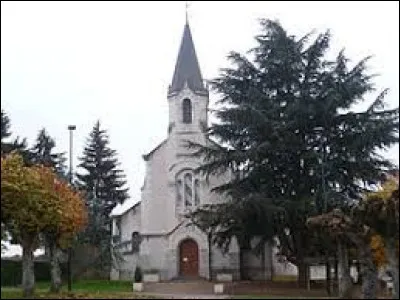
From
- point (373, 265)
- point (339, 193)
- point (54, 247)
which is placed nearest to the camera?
point (373, 265)

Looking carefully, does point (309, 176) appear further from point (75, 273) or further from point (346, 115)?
point (75, 273)

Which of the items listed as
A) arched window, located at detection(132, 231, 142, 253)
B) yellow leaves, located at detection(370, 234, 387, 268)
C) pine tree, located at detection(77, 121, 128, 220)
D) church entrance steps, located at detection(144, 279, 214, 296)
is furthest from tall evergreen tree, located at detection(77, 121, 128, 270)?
yellow leaves, located at detection(370, 234, 387, 268)

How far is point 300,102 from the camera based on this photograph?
Answer: 126ft

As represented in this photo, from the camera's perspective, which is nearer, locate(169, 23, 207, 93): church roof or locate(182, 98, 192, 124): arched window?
locate(182, 98, 192, 124): arched window

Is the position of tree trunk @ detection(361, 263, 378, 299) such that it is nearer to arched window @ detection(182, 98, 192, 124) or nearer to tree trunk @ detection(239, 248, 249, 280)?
tree trunk @ detection(239, 248, 249, 280)

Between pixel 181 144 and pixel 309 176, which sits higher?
pixel 181 144

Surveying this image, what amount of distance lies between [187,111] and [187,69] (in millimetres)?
3412

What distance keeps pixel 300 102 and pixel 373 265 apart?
13.7 metres

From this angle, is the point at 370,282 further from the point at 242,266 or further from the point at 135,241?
the point at 135,241

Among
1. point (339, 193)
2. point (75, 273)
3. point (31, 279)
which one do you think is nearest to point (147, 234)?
point (75, 273)

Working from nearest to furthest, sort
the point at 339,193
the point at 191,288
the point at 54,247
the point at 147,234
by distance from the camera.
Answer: the point at 54,247
the point at 339,193
the point at 191,288
the point at 147,234

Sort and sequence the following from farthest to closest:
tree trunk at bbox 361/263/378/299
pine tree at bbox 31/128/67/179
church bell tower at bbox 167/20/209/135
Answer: pine tree at bbox 31/128/67/179, church bell tower at bbox 167/20/209/135, tree trunk at bbox 361/263/378/299

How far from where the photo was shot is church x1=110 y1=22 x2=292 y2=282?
4850 cm

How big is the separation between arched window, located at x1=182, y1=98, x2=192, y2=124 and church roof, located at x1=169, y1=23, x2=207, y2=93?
1049 millimetres
